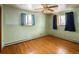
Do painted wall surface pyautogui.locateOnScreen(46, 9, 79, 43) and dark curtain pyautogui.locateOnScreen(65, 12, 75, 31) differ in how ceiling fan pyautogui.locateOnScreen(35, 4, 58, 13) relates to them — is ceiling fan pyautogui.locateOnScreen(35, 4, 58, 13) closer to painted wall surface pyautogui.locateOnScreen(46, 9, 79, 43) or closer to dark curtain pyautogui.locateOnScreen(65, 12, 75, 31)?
painted wall surface pyautogui.locateOnScreen(46, 9, 79, 43)

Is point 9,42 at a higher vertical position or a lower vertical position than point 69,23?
lower

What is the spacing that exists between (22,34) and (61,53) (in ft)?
2.34

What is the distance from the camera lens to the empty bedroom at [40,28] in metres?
1.56

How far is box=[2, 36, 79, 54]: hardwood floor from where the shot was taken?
1.57 metres

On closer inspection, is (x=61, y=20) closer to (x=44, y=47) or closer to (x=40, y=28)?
(x=40, y=28)

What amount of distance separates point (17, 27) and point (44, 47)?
22.2 inches

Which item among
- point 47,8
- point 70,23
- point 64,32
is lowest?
point 64,32

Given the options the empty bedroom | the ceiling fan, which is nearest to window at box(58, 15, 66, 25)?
the empty bedroom

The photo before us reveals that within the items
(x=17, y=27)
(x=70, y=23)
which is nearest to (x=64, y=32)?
(x=70, y=23)

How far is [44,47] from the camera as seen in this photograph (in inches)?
65.8

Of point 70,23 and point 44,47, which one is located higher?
point 70,23
